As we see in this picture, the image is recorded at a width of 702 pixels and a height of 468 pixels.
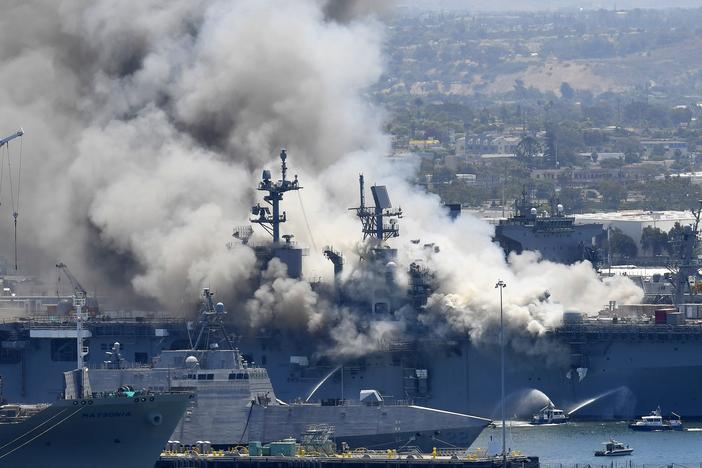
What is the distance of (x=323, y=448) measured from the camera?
2785 inches

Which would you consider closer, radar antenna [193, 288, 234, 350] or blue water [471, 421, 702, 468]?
blue water [471, 421, 702, 468]

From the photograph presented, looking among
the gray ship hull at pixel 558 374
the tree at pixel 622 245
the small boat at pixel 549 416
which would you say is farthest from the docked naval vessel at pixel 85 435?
the tree at pixel 622 245

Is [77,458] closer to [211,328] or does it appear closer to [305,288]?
[211,328]

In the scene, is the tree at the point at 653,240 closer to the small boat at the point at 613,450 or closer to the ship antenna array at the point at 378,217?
the ship antenna array at the point at 378,217

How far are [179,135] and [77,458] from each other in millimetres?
34731

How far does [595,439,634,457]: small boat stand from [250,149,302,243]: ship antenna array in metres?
19.7

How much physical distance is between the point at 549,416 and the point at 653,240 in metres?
57.9

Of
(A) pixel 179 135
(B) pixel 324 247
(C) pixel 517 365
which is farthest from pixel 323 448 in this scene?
(A) pixel 179 135

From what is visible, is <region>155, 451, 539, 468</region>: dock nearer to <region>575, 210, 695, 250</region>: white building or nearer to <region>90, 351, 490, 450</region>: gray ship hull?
<region>90, 351, 490, 450</region>: gray ship hull

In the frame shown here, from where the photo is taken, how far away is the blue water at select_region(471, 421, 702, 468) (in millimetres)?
74375

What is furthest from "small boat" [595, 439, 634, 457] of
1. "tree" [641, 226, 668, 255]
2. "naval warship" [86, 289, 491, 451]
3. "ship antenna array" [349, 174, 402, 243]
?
"tree" [641, 226, 668, 255]

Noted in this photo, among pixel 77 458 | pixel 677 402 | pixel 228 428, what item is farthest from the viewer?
pixel 677 402

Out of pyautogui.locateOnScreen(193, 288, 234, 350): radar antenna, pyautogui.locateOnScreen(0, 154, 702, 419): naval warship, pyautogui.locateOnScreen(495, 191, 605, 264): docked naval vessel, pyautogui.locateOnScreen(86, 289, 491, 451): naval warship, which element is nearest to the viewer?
pyautogui.locateOnScreen(86, 289, 491, 451): naval warship

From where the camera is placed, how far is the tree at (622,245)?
140 metres
